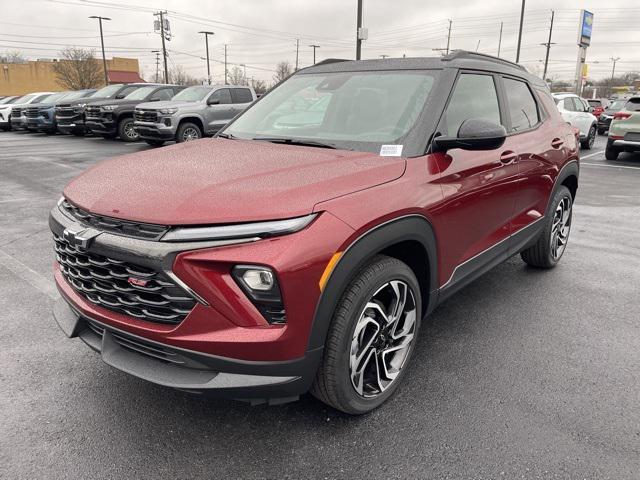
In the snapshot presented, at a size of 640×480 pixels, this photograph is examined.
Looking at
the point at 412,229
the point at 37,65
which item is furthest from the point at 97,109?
the point at 37,65

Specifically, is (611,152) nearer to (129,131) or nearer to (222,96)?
(222,96)

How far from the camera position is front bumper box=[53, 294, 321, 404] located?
202 centimetres

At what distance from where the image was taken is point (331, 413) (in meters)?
2.60

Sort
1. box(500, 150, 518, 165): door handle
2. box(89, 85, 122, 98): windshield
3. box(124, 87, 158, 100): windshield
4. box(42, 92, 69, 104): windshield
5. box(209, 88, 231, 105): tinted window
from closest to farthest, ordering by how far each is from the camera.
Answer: box(500, 150, 518, 165): door handle
box(209, 88, 231, 105): tinted window
box(124, 87, 158, 100): windshield
box(89, 85, 122, 98): windshield
box(42, 92, 69, 104): windshield

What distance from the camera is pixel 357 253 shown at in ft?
Answer: 7.15

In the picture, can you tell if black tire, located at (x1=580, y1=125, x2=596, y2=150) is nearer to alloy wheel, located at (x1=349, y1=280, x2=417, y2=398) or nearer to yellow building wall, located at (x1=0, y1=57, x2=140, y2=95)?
alloy wheel, located at (x1=349, y1=280, x2=417, y2=398)

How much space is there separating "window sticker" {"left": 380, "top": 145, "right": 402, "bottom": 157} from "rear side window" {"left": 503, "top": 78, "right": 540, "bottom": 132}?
4.76 feet

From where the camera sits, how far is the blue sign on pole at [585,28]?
120 feet

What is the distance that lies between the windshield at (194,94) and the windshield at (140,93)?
2.66 metres

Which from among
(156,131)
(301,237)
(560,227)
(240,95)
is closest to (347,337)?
(301,237)

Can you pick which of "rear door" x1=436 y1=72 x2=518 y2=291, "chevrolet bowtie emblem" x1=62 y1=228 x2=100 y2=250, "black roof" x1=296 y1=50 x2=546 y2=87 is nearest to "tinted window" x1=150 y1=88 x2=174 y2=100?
"black roof" x1=296 y1=50 x2=546 y2=87

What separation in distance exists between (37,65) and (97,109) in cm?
6581

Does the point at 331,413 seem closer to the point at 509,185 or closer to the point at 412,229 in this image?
the point at 412,229

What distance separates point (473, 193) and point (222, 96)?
13.3m
